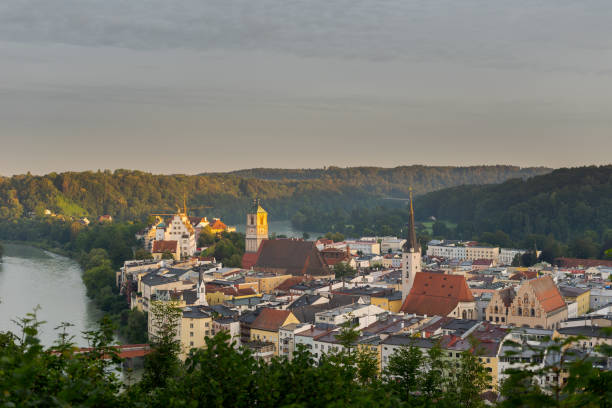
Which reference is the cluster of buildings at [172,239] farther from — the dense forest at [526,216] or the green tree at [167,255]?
the dense forest at [526,216]

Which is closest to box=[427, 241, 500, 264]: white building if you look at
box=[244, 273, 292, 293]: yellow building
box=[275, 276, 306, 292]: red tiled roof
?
box=[275, 276, 306, 292]: red tiled roof

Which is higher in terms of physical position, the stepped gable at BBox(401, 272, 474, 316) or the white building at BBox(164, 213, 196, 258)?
the white building at BBox(164, 213, 196, 258)

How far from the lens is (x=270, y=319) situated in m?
26.0

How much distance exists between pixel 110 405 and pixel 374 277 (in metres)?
36.3

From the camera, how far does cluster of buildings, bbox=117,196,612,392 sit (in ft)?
76.5

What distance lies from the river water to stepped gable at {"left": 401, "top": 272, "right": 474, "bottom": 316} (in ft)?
42.8

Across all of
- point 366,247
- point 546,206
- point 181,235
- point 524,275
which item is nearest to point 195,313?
point 524,275

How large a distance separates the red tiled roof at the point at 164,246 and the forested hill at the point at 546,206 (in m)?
36.7

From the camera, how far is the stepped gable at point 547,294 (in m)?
29.7

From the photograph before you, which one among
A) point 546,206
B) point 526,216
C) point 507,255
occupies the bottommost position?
point 507,255

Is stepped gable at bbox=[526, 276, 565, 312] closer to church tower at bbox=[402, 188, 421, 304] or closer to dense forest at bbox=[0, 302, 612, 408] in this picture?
church tower at bbox=[402, 188, 421, 304]

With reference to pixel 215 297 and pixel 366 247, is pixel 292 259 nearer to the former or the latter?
pixel 215 297

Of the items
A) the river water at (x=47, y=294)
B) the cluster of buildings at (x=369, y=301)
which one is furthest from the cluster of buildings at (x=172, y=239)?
the river water at (x=47, y=294)

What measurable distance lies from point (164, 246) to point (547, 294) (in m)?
29.0
